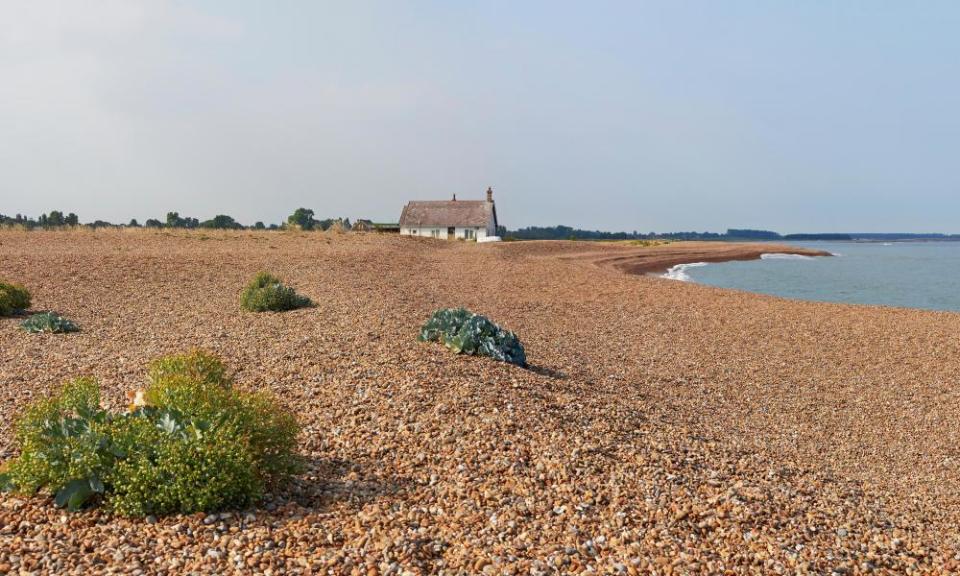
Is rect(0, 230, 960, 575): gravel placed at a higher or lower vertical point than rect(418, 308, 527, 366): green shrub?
lower

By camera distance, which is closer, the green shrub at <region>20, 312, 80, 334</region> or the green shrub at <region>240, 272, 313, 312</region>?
the green shrub at <region>20, 312, 80, 334</region>

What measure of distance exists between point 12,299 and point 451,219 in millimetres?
46902

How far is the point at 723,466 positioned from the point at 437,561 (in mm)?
3200

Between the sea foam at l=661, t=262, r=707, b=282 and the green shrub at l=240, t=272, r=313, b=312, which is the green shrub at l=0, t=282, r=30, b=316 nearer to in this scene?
the green shrub at l=240, t=272, r=313, b=312

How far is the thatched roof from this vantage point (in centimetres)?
5866

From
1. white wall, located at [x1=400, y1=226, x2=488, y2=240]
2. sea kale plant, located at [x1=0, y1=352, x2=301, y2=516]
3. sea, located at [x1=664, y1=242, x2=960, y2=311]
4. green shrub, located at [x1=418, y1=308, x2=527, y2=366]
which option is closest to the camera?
sea kale plant, located at [x1=0, y1=352, x2=301, y2=516]

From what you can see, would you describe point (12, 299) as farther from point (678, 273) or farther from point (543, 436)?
point (678, 273)

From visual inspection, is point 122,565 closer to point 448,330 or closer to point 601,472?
point 601,472

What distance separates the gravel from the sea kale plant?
0.16 metres

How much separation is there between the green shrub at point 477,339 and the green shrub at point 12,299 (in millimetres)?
9062

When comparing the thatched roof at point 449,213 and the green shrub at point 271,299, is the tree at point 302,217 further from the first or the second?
the green shrub at point 271,299

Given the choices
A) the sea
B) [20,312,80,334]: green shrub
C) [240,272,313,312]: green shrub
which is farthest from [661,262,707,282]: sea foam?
[20,312,80,334]: green shrub

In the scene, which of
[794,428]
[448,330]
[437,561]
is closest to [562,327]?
[448,330]

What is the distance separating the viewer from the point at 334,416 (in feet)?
21.5
